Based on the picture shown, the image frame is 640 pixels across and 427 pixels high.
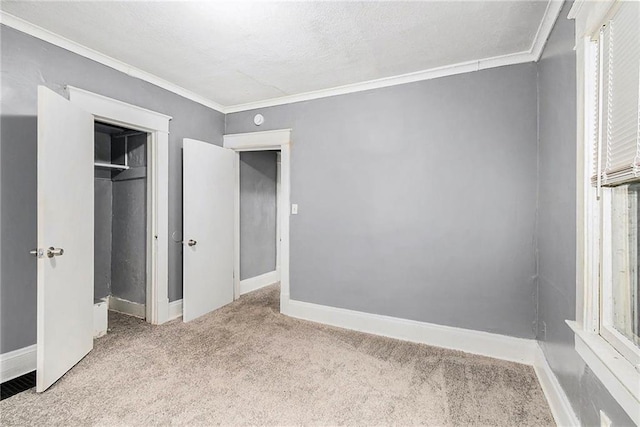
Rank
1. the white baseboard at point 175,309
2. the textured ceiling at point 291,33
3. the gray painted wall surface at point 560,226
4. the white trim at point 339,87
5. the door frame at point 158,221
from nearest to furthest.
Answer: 1. the gray painted wall surface at point 560,226
2. the textured ceiling at point 291,33
3. the white trim at point 339,87
4. the door frame at point 158,221
5. the white baseboard at point 175,309

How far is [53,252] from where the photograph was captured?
2014mm

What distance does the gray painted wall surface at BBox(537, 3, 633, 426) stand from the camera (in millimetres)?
1421

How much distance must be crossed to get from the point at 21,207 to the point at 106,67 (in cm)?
135

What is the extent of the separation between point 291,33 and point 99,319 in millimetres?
3029

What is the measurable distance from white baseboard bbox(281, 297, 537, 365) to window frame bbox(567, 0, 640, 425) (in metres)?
1.17

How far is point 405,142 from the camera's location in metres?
2.86

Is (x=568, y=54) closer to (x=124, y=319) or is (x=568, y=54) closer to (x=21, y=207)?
(x=21, y=207)

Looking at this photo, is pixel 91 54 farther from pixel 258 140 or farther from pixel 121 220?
pixel 121 220

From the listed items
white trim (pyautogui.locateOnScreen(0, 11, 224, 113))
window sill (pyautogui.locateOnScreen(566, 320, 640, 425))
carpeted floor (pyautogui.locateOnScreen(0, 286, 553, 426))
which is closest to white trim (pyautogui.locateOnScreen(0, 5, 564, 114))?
white trim (pyautogui.locateOnScreen(0, 11, 224, 113))

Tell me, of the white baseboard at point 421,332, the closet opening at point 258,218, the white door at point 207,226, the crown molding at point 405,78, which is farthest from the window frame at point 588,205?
the closet opening at point 258,218

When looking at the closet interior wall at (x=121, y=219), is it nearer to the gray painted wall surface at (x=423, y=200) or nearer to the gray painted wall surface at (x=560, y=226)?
the gray painted wall surface at (x=423, y=200)

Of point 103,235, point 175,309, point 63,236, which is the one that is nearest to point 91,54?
point 63,236

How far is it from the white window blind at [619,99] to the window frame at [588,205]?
44 millimetres

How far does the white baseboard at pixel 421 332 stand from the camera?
8.00 feet
